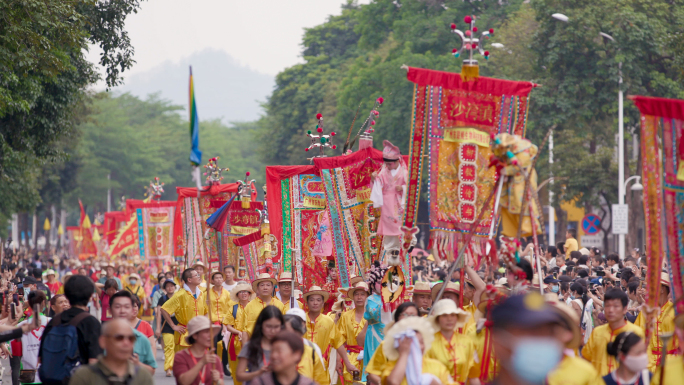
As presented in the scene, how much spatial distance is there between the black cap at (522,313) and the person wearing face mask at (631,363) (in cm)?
276

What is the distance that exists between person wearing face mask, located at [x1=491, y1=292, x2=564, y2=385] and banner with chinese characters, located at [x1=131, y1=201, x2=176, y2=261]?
884 inches

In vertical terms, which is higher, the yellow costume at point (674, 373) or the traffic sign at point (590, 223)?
the traffic sign at point (590, 223)

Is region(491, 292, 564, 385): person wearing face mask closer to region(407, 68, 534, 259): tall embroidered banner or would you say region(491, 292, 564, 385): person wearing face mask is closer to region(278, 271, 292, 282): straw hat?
region(407, 68, 534, 259): tall embroidered banner

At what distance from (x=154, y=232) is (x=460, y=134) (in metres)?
18.4

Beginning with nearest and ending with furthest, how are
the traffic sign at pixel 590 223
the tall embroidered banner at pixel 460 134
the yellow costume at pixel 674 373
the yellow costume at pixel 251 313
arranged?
the yellow costume at pixel 674 373
the tall embroidered banner at pixel 460 134
the yellow costume at pixel 251 313
the traffic sign at pixel 590 223

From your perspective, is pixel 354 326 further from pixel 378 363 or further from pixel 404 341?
pixel 404 341

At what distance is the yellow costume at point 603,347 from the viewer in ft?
24.1

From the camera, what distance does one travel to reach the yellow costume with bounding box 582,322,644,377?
7.36 meters

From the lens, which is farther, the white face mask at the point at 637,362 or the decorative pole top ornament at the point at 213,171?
the decorative pole top ornament at the point at 213,171

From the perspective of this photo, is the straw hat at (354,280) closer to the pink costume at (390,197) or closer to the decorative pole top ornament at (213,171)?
the pink costume at (390,197)

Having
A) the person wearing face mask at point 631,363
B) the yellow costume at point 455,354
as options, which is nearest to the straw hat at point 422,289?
the yellow costume at point 455,354

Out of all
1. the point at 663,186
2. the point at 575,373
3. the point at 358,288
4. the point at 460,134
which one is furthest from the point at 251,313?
the point at 575,373

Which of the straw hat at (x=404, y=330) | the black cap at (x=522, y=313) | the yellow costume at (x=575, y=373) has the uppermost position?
the black cap at (x=522, y=313)

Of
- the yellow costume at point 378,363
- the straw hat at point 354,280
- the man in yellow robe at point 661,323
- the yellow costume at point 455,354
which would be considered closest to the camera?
the yellow costume at point 378,363
